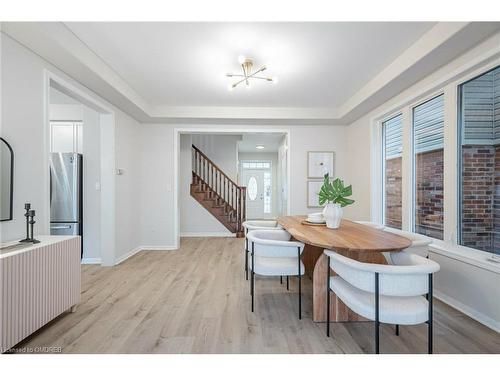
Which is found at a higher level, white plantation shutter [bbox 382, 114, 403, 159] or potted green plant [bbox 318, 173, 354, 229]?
white plantation shutter [bbox 382, 114, 403, 159]

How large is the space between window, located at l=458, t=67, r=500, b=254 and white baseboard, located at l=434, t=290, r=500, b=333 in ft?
1.84

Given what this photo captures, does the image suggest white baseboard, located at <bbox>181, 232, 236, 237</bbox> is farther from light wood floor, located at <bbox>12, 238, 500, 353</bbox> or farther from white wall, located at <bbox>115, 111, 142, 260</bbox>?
light wood floor, located at <bbox>12, 238, 500, 353</bbox>

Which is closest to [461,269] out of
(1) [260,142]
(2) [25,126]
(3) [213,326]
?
A: (3) [213,326]

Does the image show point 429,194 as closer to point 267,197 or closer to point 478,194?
point 478,194

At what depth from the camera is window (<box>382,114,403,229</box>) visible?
3.49 meters

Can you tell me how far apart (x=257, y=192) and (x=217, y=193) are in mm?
3200

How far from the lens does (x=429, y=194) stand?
288 centimetres

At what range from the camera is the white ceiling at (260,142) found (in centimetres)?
665

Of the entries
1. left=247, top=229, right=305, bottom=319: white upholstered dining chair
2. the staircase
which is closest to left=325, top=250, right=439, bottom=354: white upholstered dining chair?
left=247, top=229, right=305, bottom=319: white upholstered dining chair

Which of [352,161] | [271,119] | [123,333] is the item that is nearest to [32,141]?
[123,333]

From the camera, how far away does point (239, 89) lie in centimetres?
360

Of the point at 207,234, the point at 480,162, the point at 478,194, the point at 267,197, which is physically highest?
the point at 480,162

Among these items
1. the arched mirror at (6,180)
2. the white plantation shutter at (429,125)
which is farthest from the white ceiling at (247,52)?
the arched mirror at (6,180)
